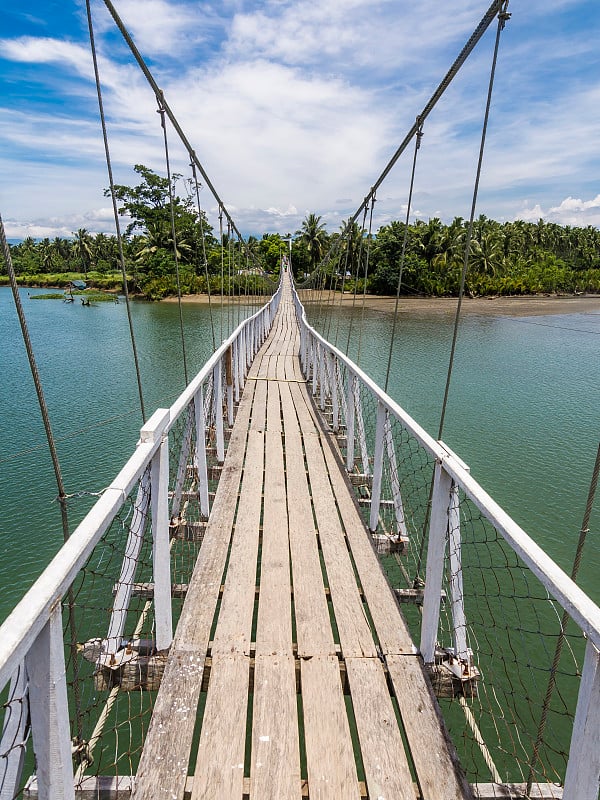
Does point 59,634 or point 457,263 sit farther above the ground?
point 457,263

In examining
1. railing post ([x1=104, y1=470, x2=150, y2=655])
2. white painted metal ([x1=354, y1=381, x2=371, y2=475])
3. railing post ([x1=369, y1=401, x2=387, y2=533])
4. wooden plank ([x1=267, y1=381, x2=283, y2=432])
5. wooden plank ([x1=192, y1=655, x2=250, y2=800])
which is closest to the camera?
wooden plank ([x1=192, y1=655, x2=250, y2=800])

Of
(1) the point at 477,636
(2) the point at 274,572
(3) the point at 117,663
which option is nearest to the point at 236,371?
(1) the point at 477,636

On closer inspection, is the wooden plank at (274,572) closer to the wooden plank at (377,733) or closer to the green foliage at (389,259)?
the wooden plank at (377,733)

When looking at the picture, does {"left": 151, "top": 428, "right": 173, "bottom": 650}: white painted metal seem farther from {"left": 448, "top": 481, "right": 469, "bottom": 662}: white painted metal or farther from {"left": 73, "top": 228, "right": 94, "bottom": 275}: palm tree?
{"left": 73, "top": 228, "right": 94, "bottom": 275}: palm tree

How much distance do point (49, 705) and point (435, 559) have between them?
1136mm

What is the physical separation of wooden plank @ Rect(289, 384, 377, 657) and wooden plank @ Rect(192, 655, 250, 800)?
0.37 meters

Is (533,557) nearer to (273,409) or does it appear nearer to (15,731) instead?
(15,731)

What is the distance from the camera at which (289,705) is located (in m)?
1.47

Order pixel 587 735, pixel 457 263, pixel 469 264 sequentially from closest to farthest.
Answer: pixel 587 735 < pixel 457 263 < pixel 469 264

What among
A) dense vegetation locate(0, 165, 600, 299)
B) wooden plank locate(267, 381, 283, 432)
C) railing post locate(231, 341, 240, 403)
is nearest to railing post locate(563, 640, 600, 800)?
wooden plank locate(267, 381, 283, 432)

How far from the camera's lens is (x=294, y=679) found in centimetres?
156

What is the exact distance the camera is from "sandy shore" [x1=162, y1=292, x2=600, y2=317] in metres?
29.9

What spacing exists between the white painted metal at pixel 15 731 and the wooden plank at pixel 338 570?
3.22 feet

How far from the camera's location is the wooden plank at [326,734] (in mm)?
1252
